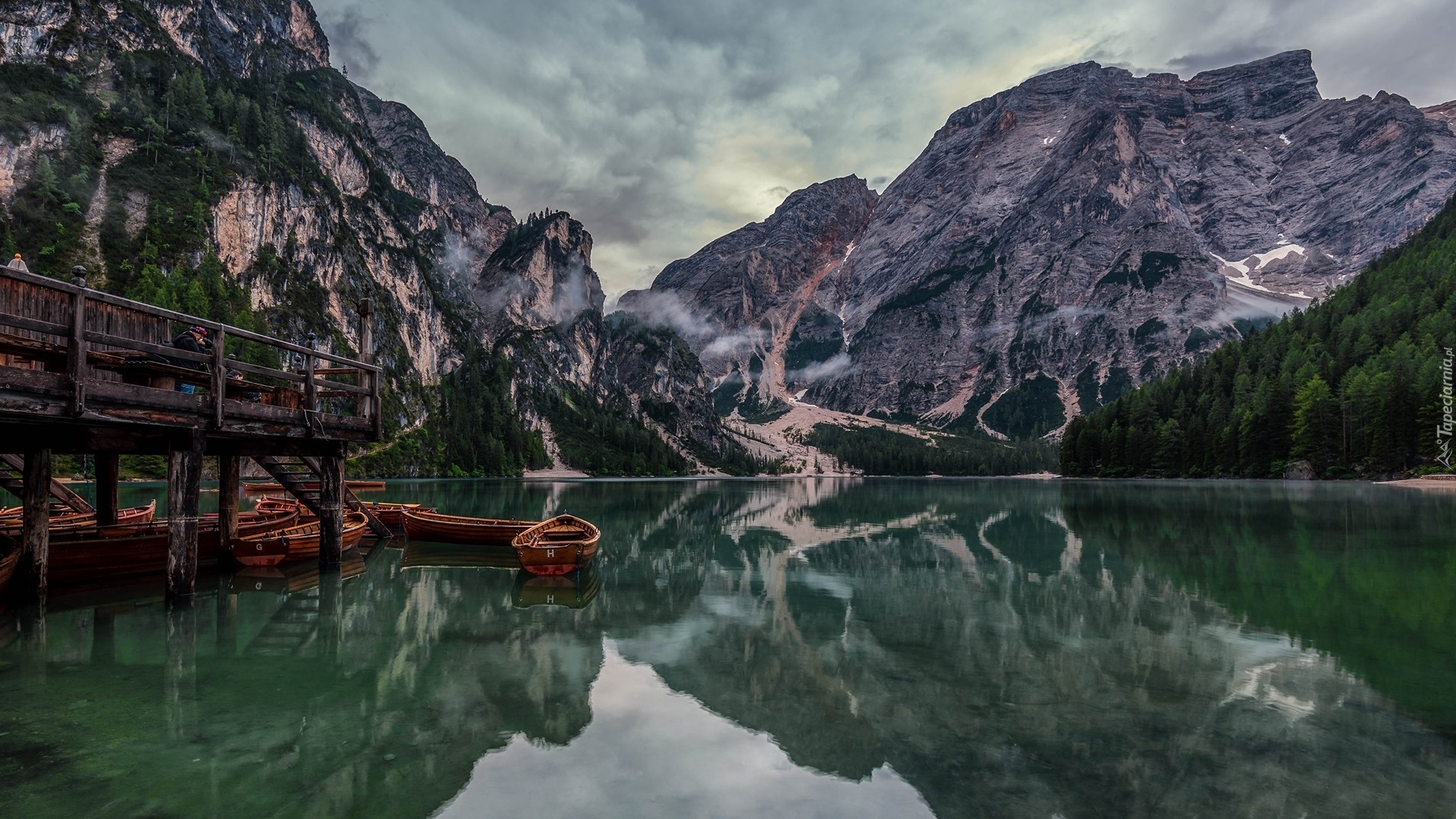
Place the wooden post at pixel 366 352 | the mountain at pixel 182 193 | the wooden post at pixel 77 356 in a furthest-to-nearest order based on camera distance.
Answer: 1. the mountain at pixel 182 193
2. the wooden post at pixel 366 352
3. the wooden post at pixel 77 356

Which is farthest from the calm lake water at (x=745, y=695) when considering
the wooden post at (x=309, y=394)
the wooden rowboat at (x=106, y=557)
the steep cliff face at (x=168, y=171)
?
the steep cliff face at (x=168, y=171)

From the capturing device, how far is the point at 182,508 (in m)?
19.5

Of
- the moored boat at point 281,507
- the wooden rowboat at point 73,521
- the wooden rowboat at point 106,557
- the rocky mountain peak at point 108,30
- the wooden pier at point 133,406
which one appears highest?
the rocky mountain peak at point 108,30

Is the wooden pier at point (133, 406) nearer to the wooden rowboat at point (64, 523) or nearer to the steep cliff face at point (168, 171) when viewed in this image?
the wooden rowboat at point (64, 523)

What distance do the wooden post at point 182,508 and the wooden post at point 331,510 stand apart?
682 centimetres

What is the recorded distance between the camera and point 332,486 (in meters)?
27.0

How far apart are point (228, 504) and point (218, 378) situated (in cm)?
891

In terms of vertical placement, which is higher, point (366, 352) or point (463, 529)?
point (366, 352)

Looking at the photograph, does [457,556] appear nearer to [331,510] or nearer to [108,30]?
[331,510]

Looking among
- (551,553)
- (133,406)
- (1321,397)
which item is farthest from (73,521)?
(1321,397)

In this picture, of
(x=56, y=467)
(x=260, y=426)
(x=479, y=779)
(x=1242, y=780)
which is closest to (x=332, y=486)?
(x=260, y=426)

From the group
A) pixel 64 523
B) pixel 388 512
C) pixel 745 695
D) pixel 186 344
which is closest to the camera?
pixel 745 695

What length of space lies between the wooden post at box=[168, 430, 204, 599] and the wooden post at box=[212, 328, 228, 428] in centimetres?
68

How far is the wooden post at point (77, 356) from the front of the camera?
53.1 feet
